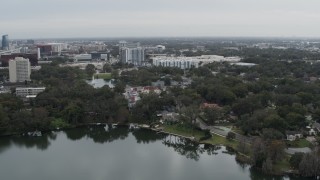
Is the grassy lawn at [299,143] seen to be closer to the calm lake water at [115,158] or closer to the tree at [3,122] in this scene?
the calm lake water at [115,158]

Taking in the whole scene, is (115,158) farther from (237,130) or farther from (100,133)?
(237,130)

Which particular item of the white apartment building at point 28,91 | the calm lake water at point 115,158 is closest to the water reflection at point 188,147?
the calm lake water at point 115,158

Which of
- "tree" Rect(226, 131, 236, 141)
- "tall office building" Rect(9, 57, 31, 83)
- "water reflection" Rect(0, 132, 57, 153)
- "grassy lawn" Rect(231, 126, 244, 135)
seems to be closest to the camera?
"tree" Rect(226, 131, 236, 141)

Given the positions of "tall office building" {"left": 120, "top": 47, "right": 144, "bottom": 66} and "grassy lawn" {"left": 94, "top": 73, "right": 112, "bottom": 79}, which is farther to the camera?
"tall office building" {"left": 120, "top": 47, "right": 144, "bottom": 66}

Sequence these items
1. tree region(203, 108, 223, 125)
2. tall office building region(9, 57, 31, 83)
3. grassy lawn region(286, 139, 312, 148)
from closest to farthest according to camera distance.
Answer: grassy lawn region(286, 139, 312, 148) < tree region(203, 108, 223, 125) < tall office building region(9, 57, 31, 83)

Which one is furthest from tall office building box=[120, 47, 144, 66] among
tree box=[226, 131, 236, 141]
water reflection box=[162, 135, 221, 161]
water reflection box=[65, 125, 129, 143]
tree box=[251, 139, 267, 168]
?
tree box=[251, 139, 267, 168]

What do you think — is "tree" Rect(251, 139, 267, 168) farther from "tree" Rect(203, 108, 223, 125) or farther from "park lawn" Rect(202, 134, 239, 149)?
"tree" Rect(203, 108, 223, 125)
